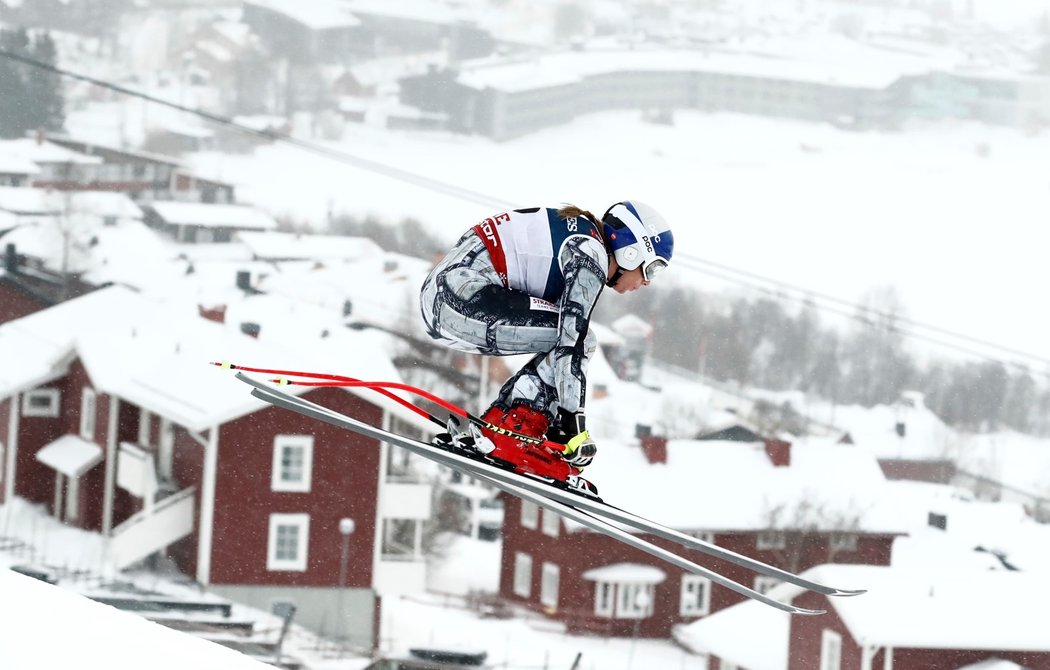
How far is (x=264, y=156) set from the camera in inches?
2459

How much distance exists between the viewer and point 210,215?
48906 millimetres

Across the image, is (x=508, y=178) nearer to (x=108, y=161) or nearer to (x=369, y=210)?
(x=369, y=210)

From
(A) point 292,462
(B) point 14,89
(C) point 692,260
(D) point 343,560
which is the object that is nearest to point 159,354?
(A) point 292,462

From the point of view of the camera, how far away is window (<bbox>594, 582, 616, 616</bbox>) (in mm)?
26969

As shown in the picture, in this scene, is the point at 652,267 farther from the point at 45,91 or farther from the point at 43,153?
the point at 45,91

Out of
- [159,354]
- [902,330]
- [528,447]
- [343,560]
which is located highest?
[528,447]

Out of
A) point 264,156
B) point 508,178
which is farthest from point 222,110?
point 508,178

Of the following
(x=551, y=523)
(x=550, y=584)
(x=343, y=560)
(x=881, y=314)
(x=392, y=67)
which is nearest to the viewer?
(x=343, y=560)

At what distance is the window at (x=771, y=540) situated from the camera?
2862 centimetres

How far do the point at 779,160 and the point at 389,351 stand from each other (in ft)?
118

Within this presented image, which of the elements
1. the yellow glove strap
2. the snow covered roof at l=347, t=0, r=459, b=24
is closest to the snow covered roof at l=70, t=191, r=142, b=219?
the snow covered roof at l=347, t=0, r=459, b=24

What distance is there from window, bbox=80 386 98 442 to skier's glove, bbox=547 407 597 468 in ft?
86.7

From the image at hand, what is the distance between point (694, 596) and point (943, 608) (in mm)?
6636

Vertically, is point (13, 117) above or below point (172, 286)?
above
